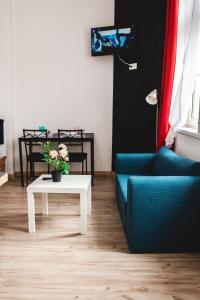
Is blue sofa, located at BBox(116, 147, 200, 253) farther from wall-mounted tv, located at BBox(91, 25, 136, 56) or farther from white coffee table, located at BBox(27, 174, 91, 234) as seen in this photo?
wall-mounted tv, located at BBox(91, 25, 136, 56)

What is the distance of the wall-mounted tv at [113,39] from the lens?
4395 millimetres

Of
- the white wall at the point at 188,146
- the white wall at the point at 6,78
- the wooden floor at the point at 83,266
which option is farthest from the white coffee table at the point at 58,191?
the white wall at the point at 6,78

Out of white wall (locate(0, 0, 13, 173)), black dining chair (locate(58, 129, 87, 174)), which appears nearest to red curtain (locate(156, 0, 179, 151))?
black dining chair (locate(58, 129, 87, 174))

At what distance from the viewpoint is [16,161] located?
16.4ft

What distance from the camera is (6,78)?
4699mm

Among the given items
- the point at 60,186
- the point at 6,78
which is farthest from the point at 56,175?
the point at 6,78

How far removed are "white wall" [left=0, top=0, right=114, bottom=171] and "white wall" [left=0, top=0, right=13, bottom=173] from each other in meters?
0.07

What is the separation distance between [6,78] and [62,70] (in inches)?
38.9

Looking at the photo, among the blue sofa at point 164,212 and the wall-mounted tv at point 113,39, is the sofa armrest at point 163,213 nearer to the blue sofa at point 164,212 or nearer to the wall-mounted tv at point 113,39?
the blue sofa at point 164,212

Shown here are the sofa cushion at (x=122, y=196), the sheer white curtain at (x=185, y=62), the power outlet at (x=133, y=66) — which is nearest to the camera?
the sofa cushion at (x=122, y=196)

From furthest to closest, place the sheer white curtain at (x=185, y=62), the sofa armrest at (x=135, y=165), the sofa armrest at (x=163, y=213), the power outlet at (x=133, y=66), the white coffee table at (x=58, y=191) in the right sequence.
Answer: the power outlet at (x=133, y=66) → the sofa armrest at (x=135, y=165) → the sheer white curtain at (x=185, y=62) → the white coffee table at (x=58, y=191) → the sofa armrest at (x=163, y=213)

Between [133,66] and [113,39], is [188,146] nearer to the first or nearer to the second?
[133,66]

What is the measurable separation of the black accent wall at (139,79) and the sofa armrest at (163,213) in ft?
8.34

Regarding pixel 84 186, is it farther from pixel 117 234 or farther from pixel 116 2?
pixel 116 2
